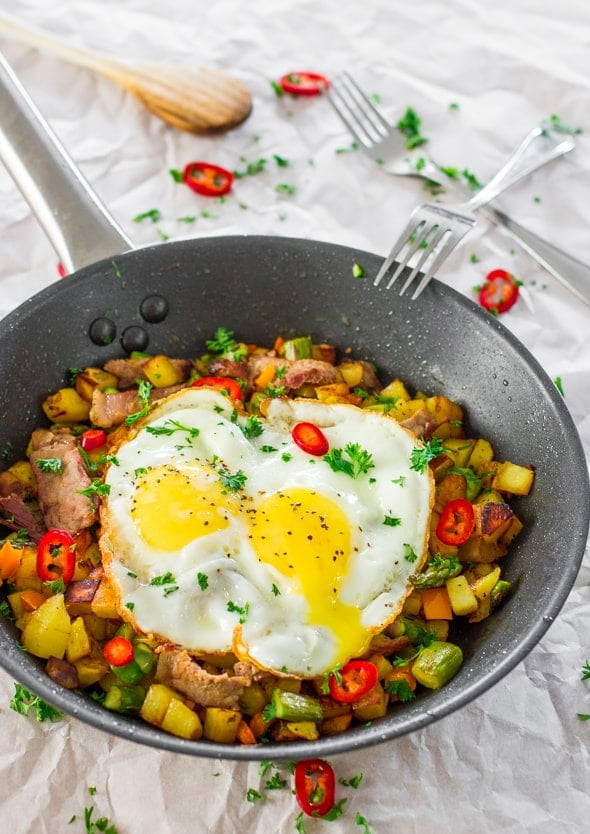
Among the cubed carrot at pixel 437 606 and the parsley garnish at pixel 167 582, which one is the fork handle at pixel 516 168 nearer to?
the cubed carrot at pixel 437 606

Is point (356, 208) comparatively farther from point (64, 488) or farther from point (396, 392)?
point (64, 488)

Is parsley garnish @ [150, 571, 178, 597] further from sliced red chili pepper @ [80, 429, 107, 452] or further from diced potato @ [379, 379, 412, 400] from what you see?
diced potato @ [379, 379, 412, 400]

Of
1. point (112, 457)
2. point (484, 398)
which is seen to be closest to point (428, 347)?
point (484, 398)

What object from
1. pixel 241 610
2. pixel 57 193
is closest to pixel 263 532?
pixel 241 610

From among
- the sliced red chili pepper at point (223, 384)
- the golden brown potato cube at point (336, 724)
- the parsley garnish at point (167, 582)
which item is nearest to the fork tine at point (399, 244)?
the sliced red chili pepper at point (223, 384)

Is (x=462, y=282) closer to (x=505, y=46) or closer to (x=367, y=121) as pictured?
(x=367, y=121)

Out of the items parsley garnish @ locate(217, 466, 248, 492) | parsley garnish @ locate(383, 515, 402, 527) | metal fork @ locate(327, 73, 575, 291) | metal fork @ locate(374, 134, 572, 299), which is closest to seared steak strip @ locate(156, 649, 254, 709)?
parsley garnish @ locate(217, 466, 248, 492)
